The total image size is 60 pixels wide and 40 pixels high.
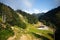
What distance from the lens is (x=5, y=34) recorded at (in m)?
30.6

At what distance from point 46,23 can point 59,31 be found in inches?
2026

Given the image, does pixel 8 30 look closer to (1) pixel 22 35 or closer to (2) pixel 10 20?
(1) pixel 22 35

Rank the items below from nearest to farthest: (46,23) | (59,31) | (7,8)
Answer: (59,31) < (7,8) < (46,23)

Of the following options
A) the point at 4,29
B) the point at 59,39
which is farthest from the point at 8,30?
the point at 59,39

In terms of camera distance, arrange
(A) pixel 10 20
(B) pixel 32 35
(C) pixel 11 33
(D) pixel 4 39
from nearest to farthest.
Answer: (D) pixel 4 39 < (C) pixel 11 33 < (B) pixel 32 35 < (A) pixel 10 20

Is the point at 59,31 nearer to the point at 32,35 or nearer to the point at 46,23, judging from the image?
the point at 32,35

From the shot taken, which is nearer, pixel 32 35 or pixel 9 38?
pixel 9 38

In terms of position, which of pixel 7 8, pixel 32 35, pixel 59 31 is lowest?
pixel 32 35

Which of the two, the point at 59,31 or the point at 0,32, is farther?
the point at 0,32

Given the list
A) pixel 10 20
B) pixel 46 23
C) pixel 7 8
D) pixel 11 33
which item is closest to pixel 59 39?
pixel 11 33

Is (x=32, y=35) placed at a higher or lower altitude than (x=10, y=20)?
lower

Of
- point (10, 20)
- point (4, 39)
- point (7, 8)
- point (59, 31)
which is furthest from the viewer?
point (7, 8)

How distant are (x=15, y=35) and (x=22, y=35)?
97.2 inches

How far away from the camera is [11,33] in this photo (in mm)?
32500
